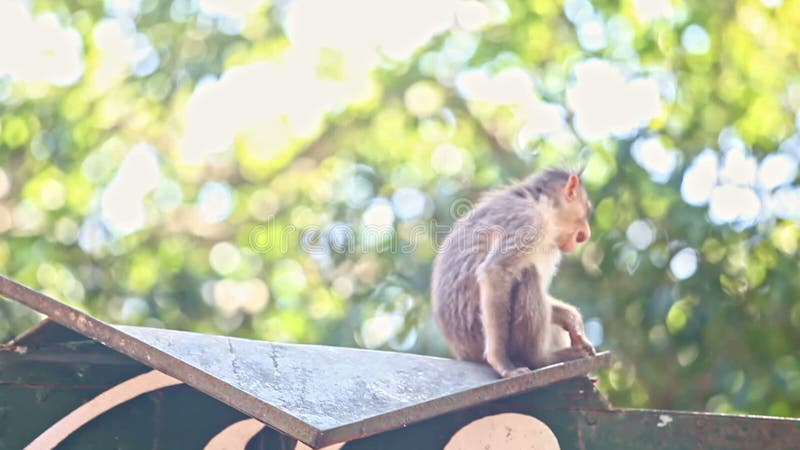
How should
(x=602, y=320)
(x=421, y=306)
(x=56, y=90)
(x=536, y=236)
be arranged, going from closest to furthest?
(x=536, y=236), (x=602, y=320), (x=421, y=306), (x=56, y=90)

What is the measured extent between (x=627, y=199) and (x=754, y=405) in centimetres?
118

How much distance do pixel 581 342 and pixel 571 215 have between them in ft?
2.53

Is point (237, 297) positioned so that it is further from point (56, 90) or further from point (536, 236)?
point (536, 236)

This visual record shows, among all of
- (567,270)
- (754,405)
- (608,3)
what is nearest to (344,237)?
(567,270)

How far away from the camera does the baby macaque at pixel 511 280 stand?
3.70 meters

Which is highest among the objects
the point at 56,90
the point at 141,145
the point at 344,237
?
the point at 56,90

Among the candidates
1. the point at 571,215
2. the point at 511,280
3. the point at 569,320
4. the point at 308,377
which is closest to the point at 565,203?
the point at 571,215

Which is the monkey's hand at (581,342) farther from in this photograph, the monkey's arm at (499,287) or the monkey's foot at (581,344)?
the monkey's arm at (499,287)

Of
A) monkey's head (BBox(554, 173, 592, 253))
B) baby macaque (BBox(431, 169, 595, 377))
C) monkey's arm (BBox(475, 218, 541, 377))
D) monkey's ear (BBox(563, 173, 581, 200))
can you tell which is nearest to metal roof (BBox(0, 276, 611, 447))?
monkey's arm (BBox(475, 218, 541, 377))

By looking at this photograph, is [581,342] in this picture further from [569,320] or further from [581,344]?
[569,320]

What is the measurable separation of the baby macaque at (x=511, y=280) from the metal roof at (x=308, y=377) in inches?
23.9

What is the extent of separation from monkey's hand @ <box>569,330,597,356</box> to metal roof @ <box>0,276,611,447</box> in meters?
0.75

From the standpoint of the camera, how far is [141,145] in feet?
21.7

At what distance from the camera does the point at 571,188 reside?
4426mm
